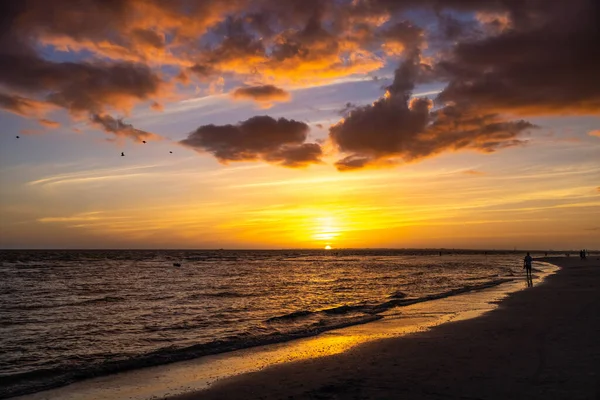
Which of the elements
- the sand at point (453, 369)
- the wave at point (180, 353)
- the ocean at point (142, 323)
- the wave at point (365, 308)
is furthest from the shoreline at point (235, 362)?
the wave at point (365, 308)

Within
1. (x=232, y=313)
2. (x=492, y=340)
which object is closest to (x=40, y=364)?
(x=232, y=313)

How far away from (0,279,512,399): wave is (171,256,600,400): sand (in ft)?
15.4

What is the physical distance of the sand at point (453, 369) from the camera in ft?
34.2

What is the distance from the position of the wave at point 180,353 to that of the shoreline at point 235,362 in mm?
500

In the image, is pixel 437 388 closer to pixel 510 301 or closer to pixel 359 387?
pixel 359 387

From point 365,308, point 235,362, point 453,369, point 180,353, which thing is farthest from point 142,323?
point 453,369

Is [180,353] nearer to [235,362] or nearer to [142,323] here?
[235,362]

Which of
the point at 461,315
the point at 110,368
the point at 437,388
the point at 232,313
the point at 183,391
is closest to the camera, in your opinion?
the point at 437,388

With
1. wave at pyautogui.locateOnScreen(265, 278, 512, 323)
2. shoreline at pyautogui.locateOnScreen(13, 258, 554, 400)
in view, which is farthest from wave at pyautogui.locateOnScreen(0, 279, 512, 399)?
shoreline at pyautogui.locateOnScreen(13, 258, 554, 400)

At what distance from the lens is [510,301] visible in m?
28.7

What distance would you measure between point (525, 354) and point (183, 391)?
34.5ft

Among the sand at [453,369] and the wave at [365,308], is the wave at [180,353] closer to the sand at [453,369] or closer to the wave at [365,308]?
the wave at [365,308]

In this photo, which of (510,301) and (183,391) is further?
(510,301)

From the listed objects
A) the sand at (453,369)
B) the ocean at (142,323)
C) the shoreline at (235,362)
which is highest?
the sand at (453,369)
